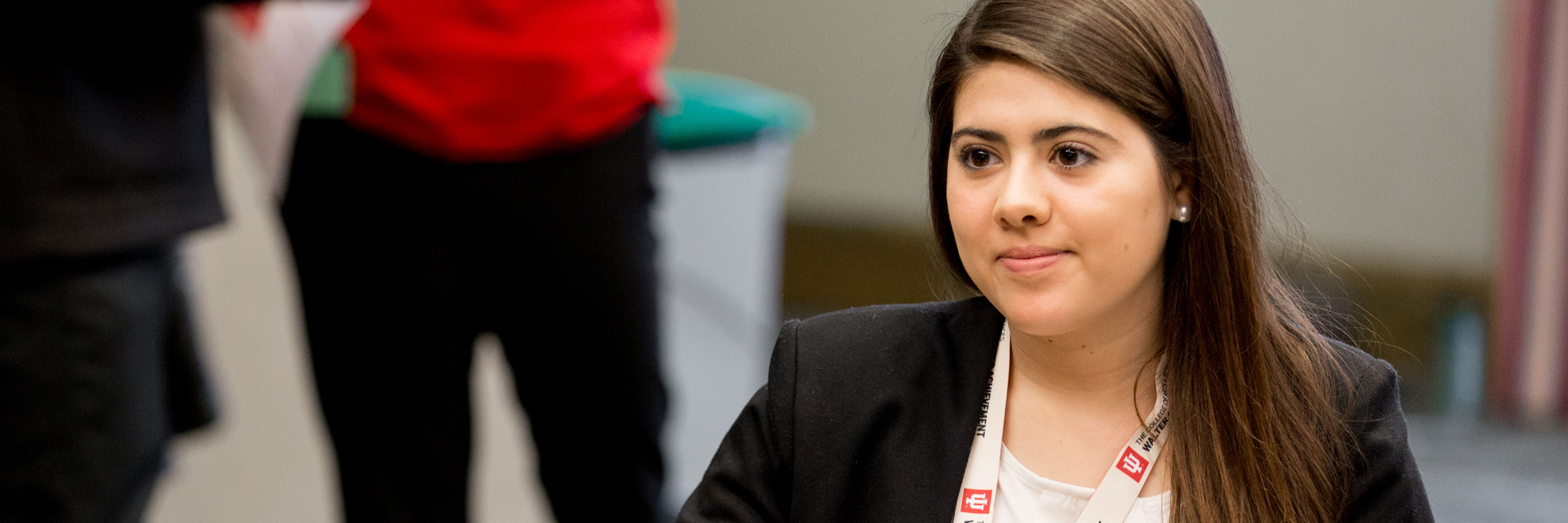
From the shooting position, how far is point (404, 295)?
1861mm

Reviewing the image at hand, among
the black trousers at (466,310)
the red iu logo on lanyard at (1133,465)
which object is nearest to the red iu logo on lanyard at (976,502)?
the red iu logo on lanyard at (1133,465)

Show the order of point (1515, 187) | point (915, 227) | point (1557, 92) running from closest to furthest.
Answer: point (1557, 92) < point (1515, 187) < point (915, 227)

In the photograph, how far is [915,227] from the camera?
17.8 ft

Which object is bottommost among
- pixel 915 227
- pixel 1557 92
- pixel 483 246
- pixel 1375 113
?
pixel 915 227

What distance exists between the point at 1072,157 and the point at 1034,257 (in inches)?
3.5

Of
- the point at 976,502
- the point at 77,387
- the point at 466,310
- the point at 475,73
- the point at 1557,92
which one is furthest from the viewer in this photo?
the point at 1557,92

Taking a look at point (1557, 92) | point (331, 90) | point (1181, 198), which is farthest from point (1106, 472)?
point (1557, 92)

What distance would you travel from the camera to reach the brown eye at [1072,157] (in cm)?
112

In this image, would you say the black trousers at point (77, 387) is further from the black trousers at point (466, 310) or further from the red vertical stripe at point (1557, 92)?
the red vertical stripe at point (1557, 92)

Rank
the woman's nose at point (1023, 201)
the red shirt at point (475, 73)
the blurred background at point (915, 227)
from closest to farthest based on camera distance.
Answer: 1. the woman's nose at point (1023, 201)
2. the red shirt at point (475, 73)
3. the blurred background at point (915, 227)

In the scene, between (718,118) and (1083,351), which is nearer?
(1083,351)

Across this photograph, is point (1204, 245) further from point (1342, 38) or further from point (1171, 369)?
point (1342, 38)

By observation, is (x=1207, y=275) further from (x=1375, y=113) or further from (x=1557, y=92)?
(x=1375, y=113)

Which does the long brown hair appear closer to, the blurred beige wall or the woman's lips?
the woman's lips
